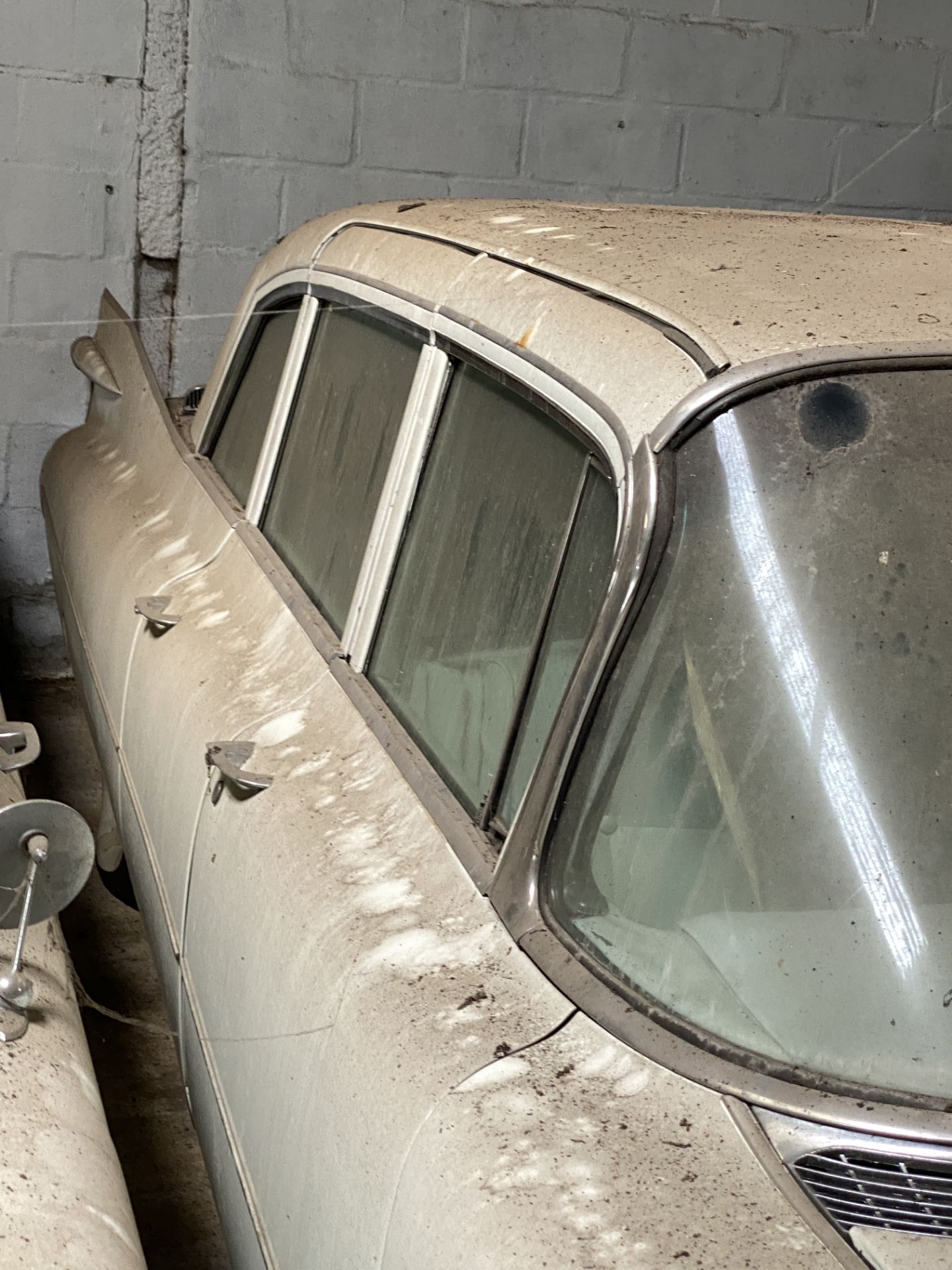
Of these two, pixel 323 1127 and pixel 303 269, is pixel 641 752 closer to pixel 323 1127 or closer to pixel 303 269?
pixel 323 1127

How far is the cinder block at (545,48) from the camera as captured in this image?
4523 millimetres

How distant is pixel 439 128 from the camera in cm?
459

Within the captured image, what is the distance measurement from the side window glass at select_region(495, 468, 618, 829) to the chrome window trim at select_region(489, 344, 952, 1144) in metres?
0.09

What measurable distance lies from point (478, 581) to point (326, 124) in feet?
10.9

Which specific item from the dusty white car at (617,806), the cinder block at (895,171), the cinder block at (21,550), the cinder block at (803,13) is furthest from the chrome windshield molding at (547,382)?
the cinder block at (895,171)

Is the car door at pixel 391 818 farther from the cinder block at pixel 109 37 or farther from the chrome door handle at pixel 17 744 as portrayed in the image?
the cinder block at pixel 109 37

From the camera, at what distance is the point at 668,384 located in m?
1.32

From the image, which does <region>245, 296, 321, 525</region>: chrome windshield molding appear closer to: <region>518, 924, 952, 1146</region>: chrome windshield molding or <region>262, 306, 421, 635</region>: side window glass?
<region>262, 306, 421, 635</region>: side window glass

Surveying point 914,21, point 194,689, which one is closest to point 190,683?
point 194,689

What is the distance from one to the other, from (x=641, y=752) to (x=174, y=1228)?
5.26ft

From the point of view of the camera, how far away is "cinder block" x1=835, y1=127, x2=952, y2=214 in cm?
496

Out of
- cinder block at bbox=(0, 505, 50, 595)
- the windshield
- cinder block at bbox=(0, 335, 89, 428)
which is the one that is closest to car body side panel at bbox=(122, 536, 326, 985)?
the windshield

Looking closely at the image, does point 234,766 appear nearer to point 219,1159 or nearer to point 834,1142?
point 219,1159

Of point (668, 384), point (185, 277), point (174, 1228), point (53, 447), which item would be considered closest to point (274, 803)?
point (668, 384)
